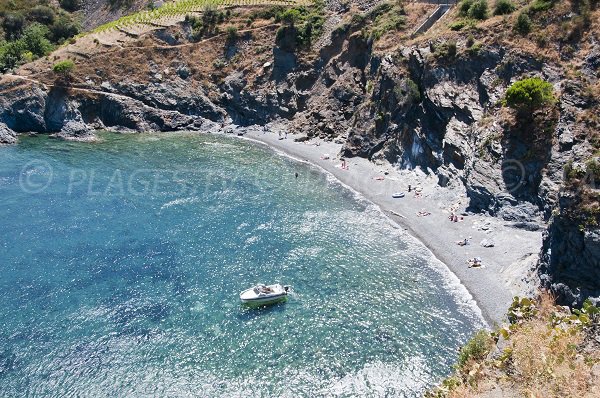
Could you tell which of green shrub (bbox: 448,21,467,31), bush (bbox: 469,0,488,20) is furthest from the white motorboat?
bush (bbox: 469,0,488,20)

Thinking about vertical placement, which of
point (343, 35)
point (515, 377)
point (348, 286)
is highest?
point (343, 35)

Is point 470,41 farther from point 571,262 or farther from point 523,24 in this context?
point 571,262

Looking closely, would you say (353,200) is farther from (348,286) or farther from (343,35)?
(343,35)

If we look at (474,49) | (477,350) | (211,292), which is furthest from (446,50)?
(477,350)

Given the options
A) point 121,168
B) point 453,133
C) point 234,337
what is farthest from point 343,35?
point 234,337

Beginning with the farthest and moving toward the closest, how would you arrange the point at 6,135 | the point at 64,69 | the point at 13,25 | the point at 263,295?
the point at 13,25, the point at 64,69, the point at 6,135, the point at 263,295

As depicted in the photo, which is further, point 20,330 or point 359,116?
point 359,116
